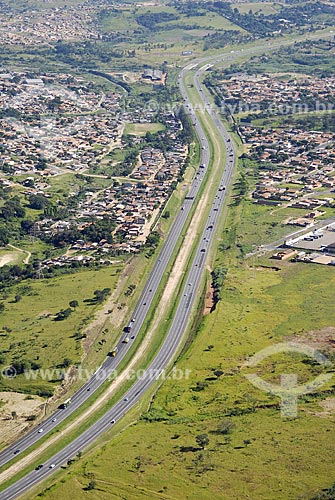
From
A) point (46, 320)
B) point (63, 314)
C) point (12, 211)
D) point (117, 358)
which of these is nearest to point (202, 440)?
point (117, 358)

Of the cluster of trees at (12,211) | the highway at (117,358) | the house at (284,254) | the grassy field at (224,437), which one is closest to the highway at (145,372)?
the highway at (117,358)

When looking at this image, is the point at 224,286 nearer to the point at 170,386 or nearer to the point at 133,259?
the point at 133,259


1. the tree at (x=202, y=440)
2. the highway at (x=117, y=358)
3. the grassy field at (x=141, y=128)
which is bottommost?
the highway at (x=117, y=358)

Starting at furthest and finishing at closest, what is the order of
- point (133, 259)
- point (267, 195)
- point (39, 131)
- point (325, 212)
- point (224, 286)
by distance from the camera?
point (39, 131), point (267, 195), point (325, 212), point (133, 259), point (224, 286)

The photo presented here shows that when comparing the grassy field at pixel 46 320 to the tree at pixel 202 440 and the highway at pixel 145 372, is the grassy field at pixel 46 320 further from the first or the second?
the tree at pixel 202 440

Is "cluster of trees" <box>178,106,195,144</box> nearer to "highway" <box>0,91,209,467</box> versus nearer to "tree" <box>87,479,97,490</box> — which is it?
"highway" <box>0,91,209,467</box>

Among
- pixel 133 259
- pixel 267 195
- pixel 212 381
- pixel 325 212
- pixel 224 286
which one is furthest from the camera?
pixel 267 195

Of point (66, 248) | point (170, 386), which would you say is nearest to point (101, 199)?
point (66, 248)

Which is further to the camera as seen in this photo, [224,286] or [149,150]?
[149,150]
